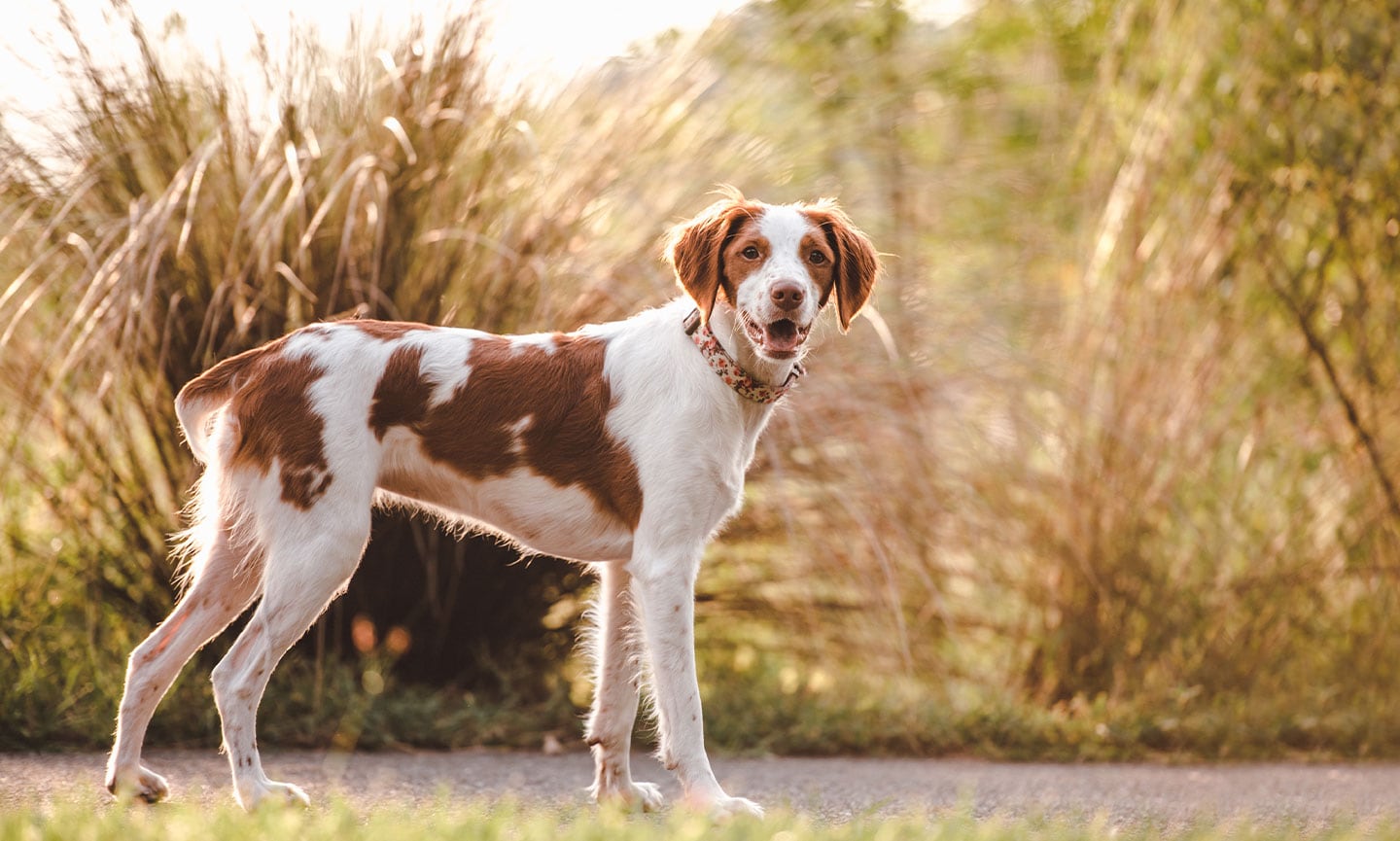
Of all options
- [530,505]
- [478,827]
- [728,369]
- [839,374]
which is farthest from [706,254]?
[839,374]

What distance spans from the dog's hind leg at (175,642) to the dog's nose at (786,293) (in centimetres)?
133

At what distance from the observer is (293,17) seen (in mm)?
4914

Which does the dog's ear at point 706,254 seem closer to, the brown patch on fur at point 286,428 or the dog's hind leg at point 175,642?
the brown patch on fur at point 286,428

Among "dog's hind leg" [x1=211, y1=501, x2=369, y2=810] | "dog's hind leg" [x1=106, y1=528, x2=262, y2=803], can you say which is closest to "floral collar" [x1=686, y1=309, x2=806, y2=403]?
"dog's hind leg" [x1=211, y1=501, x2=369, y2=810]

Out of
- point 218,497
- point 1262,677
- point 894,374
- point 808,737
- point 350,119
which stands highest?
point 350,119

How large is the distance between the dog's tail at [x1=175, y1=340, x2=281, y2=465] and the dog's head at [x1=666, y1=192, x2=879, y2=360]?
1015 mm

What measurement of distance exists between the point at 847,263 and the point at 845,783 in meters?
1.48

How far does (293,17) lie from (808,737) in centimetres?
297

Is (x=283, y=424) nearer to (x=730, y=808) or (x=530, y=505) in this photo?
(x=530, y=505)

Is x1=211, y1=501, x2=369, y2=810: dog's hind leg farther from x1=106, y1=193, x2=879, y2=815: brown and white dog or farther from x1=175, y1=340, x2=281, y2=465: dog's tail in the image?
x1=175, y1=340, x2=281, y2=465: dog's tail

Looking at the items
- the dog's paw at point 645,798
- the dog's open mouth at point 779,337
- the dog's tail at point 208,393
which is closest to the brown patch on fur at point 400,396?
the dog's tail at point 208,393

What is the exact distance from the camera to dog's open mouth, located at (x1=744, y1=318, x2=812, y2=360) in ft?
10.4

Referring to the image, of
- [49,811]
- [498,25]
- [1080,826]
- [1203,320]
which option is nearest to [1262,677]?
[1203,320]

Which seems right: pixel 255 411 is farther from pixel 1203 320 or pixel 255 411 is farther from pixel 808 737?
pixel 1203 320
